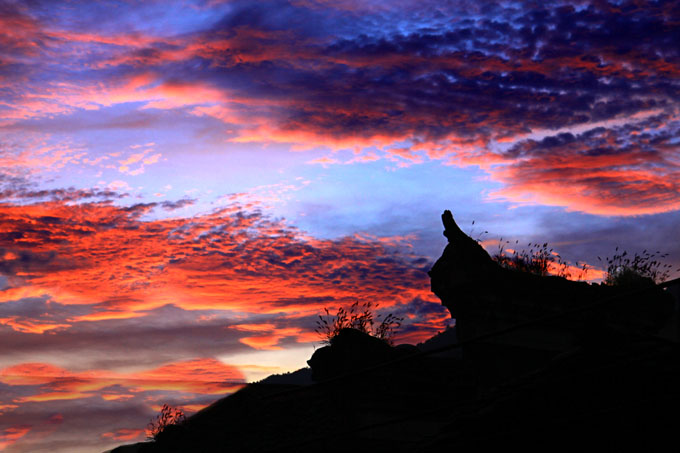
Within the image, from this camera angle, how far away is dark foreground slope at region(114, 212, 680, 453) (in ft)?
23.1

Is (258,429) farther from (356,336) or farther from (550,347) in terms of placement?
(550,347)

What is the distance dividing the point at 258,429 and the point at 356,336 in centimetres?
452

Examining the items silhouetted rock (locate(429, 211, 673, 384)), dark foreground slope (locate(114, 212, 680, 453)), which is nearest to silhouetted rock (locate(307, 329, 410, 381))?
dark foreground slope (locate(114, 212, 680, 453))

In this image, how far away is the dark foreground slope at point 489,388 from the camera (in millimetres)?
7055

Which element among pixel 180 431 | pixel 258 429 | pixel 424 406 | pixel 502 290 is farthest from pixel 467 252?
pixel 180 431

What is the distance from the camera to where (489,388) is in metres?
13.9

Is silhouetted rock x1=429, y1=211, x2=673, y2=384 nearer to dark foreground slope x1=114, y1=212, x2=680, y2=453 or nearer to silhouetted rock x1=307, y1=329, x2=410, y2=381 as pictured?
dark foreground slope x1=114, y1=212, x2=680, y2=453

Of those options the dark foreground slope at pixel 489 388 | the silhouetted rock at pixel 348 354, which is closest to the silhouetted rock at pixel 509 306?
the dark foreground slope at pixel 489 388

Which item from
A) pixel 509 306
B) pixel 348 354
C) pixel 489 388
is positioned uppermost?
pixel 509 306

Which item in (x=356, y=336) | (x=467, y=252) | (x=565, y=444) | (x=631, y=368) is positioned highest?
(x=467, y=252)

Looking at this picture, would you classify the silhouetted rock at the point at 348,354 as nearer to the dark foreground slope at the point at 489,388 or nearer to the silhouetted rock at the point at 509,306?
the dark foreground slope at the point at 489,388

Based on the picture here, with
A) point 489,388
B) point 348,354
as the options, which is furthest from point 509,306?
point 348,354

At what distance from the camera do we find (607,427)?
706 centimetres

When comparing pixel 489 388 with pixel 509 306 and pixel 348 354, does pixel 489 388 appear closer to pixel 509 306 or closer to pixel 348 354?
pixel 509 306
